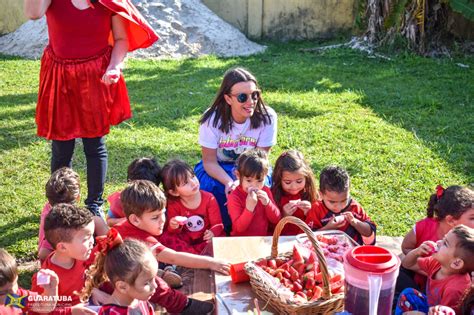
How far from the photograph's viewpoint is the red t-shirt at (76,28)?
12.4 feet

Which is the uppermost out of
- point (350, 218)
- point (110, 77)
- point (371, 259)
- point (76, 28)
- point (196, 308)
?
point (76, 28)

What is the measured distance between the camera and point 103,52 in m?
3.97

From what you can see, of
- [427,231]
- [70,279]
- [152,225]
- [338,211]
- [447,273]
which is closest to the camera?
[447,273]

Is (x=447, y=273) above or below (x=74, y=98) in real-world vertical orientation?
below

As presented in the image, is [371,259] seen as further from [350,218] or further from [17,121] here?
[17,121]

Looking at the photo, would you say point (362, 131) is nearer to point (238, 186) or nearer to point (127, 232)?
point (238, 186)

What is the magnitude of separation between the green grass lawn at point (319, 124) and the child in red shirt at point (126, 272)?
66.3 inches

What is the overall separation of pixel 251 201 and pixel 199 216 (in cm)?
41

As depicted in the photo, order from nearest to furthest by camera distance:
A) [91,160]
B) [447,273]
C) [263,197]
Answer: [447,273]
[263,197]
[91,160]

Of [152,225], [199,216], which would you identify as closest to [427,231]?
[199,216]

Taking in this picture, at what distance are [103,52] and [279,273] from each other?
1.93m

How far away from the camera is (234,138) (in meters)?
4.35

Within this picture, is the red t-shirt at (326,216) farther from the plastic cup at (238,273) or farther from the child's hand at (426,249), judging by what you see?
the plastic cup at (238,273)

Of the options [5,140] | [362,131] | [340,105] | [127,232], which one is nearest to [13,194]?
[5,140]
